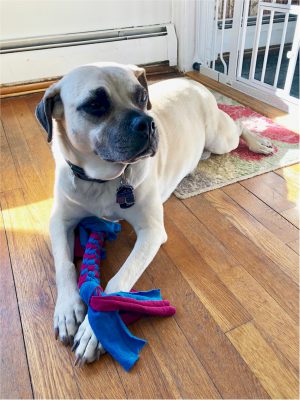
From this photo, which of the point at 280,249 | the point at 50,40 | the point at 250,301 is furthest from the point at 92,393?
the point at 50,40

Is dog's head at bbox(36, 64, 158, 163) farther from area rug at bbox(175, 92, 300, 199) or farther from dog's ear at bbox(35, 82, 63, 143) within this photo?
area rug at bbox(175, 92, 300, 199)

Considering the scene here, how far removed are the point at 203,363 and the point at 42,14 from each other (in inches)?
118

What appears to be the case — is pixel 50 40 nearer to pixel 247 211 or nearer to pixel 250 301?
pixel 247 211

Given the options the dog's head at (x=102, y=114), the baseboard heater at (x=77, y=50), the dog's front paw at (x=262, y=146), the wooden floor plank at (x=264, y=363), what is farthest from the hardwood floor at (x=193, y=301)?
the baseboard heater at (x=77, y=50)

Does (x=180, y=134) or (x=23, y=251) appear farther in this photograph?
(x=180, y=134)

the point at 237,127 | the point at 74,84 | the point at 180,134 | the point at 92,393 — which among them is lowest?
the point at 92,393

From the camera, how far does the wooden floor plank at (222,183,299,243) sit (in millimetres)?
1422

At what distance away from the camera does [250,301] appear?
1.14 m

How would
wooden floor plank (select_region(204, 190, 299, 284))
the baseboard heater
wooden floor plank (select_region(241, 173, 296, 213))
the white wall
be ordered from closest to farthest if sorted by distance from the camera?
wooden floor plank (select_region(204, 190, 299, 284)) → wooden floor plank (select_region(241, 173, 296, 213)) → the white wall → the baseboard heater

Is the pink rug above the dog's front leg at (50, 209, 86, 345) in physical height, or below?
below

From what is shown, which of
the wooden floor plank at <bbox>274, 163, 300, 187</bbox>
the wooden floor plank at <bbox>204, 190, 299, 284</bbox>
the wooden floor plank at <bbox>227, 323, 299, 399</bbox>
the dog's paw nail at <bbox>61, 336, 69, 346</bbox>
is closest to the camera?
the wooden floor plank at <bbox>227, 323, 299, 399</bbox>

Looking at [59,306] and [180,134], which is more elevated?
[180,134]

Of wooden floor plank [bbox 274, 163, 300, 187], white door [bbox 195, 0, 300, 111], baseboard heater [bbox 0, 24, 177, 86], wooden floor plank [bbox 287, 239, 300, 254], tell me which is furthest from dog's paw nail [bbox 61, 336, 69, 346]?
baseboard heater [bbox 0, 24, 177, 86]

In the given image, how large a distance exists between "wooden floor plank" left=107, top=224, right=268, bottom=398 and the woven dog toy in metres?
0.05
